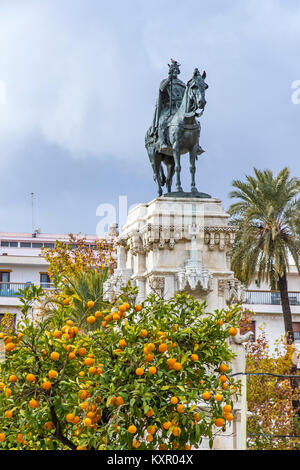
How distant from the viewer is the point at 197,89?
40.3 ft

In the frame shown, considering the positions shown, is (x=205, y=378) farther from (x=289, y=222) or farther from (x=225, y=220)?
(x=289, y=222)

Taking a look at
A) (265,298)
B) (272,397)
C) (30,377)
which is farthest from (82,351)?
(265,298)

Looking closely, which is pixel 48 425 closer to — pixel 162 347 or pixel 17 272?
pixel 162 347

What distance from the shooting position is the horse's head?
12250mm

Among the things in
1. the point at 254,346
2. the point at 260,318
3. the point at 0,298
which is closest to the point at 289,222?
the point at 254,346

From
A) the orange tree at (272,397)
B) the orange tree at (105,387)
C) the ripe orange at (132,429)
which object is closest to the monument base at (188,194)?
the orange tree at (105,387)

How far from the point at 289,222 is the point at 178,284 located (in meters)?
16.7

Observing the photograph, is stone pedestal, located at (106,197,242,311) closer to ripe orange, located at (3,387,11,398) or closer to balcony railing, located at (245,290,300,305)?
ripe orange, located at (3,387,11,398)

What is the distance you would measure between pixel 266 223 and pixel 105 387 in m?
21.9

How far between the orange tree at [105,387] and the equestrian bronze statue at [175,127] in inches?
214

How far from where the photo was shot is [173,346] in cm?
730

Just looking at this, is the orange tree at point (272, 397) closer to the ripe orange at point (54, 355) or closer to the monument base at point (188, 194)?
the monument base at point (188, 194)

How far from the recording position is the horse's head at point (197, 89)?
12250 millimetres
